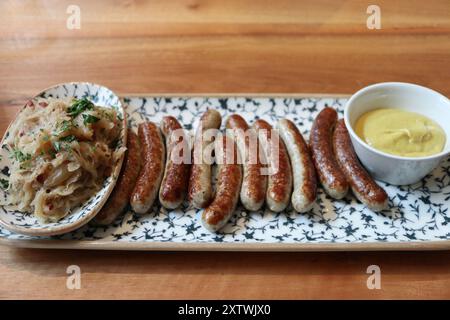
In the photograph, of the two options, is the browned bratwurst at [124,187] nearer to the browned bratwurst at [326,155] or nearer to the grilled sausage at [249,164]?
the grilled sausage at [249,164]

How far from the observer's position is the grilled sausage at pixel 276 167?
7.75ft

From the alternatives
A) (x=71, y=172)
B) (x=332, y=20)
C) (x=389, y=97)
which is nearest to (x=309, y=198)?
(x=389, y=97)

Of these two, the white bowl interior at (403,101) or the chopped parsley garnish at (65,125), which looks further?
the white bowl interior at (403,101)

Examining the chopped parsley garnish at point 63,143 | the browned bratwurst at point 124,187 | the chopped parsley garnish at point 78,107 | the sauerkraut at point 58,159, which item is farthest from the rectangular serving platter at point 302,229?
the chopped parsley garnish at point 78,107

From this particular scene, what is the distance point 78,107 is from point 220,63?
1.44m

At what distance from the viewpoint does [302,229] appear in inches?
92.9

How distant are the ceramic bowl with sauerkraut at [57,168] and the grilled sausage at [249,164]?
75cm

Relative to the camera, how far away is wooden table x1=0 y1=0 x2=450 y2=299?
2229mm

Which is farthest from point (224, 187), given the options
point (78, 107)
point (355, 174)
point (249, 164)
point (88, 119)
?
point (78, 107)

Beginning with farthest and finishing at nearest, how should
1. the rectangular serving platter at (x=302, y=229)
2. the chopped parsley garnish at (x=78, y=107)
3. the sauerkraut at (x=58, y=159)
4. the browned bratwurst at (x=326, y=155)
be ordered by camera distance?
the chopped parsley garnish at (x=78, y=107), the browned bratwurst at (x=326, y=155), the sauerkraut at (x=58, y=159), the rectangular serving platter at (x=302, y=229)

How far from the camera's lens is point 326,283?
220 centimetres

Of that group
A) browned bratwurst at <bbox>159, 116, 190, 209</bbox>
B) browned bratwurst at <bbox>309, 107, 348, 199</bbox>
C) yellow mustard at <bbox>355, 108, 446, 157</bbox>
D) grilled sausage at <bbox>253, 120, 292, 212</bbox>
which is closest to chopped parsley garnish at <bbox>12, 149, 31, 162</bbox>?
browned bratwurst at <bbox>159, 116, 190, 209</bbox>

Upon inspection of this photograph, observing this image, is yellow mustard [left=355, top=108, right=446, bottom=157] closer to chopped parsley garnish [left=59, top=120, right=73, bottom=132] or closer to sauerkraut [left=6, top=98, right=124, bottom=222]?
sauerkraut [left=6, top=98, right=124, bottom=222]
